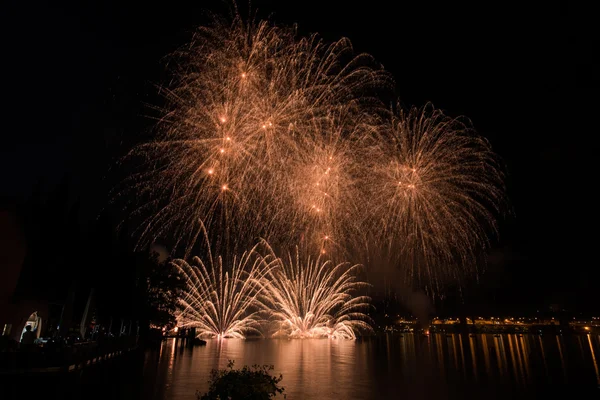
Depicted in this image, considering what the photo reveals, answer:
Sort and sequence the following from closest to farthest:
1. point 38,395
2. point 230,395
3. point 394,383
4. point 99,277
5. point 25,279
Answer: point 230,395 → point 38,395 → point 394,383 → point 25,279 → point 99,277

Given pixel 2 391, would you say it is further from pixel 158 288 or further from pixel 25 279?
pixel 158 288

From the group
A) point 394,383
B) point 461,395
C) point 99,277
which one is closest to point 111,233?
point 99,277

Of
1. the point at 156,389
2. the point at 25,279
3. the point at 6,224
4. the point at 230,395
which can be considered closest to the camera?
the point at 230,395

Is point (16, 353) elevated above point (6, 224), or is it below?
below

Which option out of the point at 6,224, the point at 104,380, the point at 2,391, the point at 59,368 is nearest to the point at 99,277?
the point at 6,224

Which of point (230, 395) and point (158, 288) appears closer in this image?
point (230, 395)

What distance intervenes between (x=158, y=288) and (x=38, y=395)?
35879 millimetres

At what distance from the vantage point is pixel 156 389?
45.8 ft

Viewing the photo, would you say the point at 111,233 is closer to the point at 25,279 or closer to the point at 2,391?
the point at 25,279

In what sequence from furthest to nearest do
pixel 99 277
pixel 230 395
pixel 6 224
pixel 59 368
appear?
pixel 99 277
pixel 6 224
pixel 59 368
pixel 230 395

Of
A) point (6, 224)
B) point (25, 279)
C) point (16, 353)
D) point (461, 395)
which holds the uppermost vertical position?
point (6, 224)

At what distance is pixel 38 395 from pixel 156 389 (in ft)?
11.8

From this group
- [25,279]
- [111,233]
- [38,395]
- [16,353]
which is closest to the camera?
[38,395]

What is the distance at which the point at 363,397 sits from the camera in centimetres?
1441
